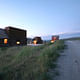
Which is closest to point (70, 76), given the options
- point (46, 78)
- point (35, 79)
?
point (46, 78)

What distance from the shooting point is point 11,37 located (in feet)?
66.4

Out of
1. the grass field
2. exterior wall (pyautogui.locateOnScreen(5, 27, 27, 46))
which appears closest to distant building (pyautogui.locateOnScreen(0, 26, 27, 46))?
exterior wall (pyautogui.locateOnScreen(5, 27, 27, 46))

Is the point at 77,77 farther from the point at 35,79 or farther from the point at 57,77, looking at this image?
the point at 35,79

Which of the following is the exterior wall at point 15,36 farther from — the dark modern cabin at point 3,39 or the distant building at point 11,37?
the dark modern cabin at point 3,39

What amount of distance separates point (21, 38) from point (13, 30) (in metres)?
3.30

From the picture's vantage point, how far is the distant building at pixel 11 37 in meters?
19.0

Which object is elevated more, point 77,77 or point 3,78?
point 77,77

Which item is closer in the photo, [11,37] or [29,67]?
[29,67]

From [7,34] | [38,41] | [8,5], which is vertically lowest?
[38,41]

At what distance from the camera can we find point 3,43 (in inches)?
739

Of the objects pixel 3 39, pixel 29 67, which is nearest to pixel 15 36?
pixel 3 39

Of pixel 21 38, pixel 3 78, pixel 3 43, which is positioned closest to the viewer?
pixel 3 78

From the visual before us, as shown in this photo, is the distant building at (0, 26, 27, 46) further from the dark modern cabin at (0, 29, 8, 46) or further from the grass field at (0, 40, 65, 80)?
the grass field at (0, 40, 65, 80)

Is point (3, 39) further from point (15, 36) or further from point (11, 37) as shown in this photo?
point (15, 36)
